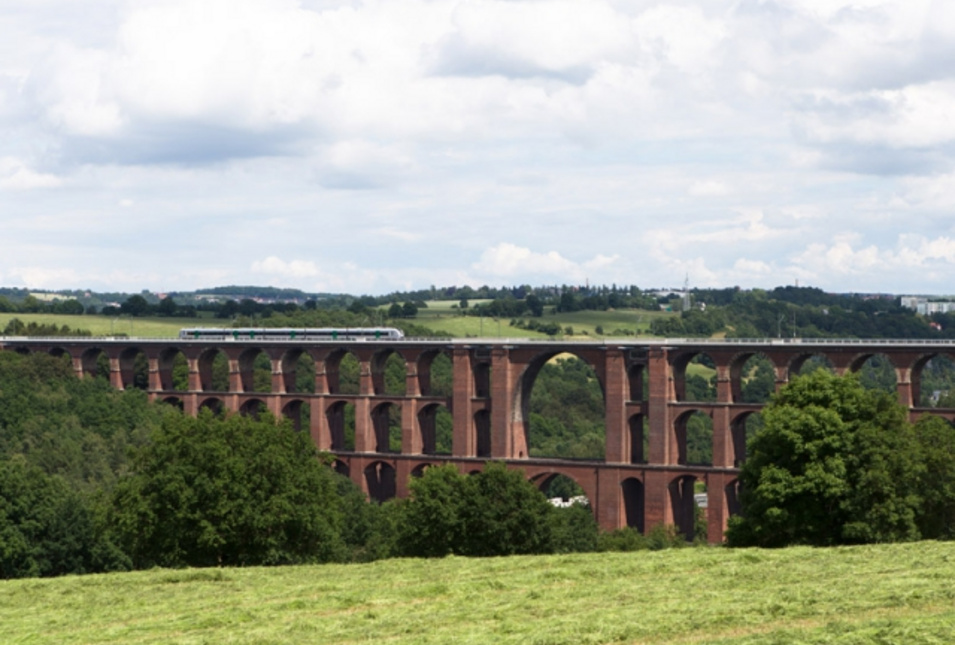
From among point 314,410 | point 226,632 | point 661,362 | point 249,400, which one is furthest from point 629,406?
point 226,632

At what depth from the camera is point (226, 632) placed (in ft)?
127

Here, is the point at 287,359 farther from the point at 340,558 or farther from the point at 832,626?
the point at 832,626

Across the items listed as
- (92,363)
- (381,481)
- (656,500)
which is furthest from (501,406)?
(92,363)

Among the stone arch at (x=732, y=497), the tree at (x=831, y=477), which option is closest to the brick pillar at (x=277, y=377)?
the stone arch at (x=732, y=497)

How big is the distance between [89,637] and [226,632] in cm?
417

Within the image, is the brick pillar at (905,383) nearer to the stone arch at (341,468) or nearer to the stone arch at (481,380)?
the stone arch at (481,380)

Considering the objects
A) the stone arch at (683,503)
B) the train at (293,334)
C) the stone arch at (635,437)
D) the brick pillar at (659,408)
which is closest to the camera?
the stone arch at (683,503)

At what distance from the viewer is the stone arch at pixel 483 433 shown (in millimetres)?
130750

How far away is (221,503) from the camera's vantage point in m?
68.9

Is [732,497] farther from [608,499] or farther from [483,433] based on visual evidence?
[483,433]

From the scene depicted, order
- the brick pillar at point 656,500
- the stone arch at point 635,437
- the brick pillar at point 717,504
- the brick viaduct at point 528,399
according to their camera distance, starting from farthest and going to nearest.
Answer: the stone arch at point 635,437, the brick pillar at point 656,500, the brick viaduct at point 528,399, the brick pillar at point 717,504

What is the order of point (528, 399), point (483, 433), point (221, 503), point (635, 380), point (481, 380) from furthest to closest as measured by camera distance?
1. point (481, 380)
2. point (483, 433)
3. point (528, 399)
4. point (635, 380)
5. point (221, 503)

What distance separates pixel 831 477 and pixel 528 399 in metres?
64.7

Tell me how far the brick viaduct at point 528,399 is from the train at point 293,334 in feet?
9.47
